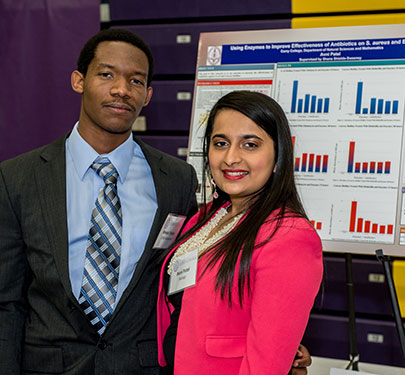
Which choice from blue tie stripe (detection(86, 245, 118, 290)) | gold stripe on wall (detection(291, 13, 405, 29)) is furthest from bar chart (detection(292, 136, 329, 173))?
gold stripe on wall (detection(291, 13, 405, 29))

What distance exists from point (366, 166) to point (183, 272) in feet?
2.90

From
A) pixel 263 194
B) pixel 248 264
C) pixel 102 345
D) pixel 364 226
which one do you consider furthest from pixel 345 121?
pixel 102 345

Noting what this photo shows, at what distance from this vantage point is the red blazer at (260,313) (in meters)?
1.10

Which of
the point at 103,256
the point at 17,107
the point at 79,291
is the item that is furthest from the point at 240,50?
the point at 17,107

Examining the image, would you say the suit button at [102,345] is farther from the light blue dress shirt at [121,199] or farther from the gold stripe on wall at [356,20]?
the gold stripe on wall at [356,20]

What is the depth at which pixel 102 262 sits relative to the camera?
4.94 feet

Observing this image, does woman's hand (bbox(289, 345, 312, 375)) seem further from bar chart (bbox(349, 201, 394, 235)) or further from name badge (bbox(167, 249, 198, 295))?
bar chart (bbox(349, 201, 394, 235))

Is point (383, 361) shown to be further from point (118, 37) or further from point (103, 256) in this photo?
point (118, 37)

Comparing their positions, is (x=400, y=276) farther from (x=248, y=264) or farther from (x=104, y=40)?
(x=104, y=40)

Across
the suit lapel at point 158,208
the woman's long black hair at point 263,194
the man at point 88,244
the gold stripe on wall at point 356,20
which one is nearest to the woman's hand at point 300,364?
the man at point 88,244

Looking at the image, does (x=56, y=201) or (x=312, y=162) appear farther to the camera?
(x=312, y=162)

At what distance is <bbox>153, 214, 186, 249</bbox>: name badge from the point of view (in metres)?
1.59

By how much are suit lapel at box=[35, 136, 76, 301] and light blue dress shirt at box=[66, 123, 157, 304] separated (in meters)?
0.04

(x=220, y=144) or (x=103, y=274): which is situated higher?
(x=220, y=144)
